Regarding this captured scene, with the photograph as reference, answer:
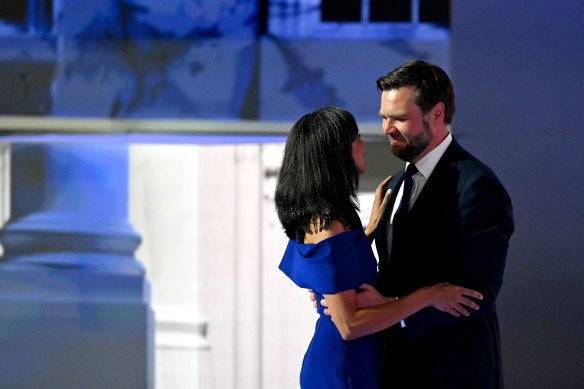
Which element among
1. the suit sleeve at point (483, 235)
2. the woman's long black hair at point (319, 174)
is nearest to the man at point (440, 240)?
the suit sleeve at point (483, 235)

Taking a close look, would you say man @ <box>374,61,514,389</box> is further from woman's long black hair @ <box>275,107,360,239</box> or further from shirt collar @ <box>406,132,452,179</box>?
woman's long black hair @ <box>275,107,360,239</box>

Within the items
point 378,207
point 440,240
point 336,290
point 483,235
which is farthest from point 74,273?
point 483,235

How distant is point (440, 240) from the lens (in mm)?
2328

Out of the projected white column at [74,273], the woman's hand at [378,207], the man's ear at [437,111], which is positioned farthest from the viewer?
the projected white column at [74,273]

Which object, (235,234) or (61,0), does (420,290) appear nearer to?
(235,234)

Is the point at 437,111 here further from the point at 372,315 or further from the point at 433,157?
the point at 372,315

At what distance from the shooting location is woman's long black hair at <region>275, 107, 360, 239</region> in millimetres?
2305

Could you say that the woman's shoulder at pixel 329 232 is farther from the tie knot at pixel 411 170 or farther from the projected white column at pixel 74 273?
the projected white column at pixel 74 273

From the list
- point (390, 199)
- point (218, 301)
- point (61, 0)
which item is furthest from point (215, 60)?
point (390, 199)

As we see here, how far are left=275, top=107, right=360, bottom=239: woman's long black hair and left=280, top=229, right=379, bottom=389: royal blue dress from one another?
57mm

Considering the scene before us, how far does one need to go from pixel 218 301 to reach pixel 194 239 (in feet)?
0.87

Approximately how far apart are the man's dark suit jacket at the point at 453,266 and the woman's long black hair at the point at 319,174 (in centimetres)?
18

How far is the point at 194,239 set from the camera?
3.91m

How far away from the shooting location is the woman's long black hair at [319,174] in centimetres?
230
